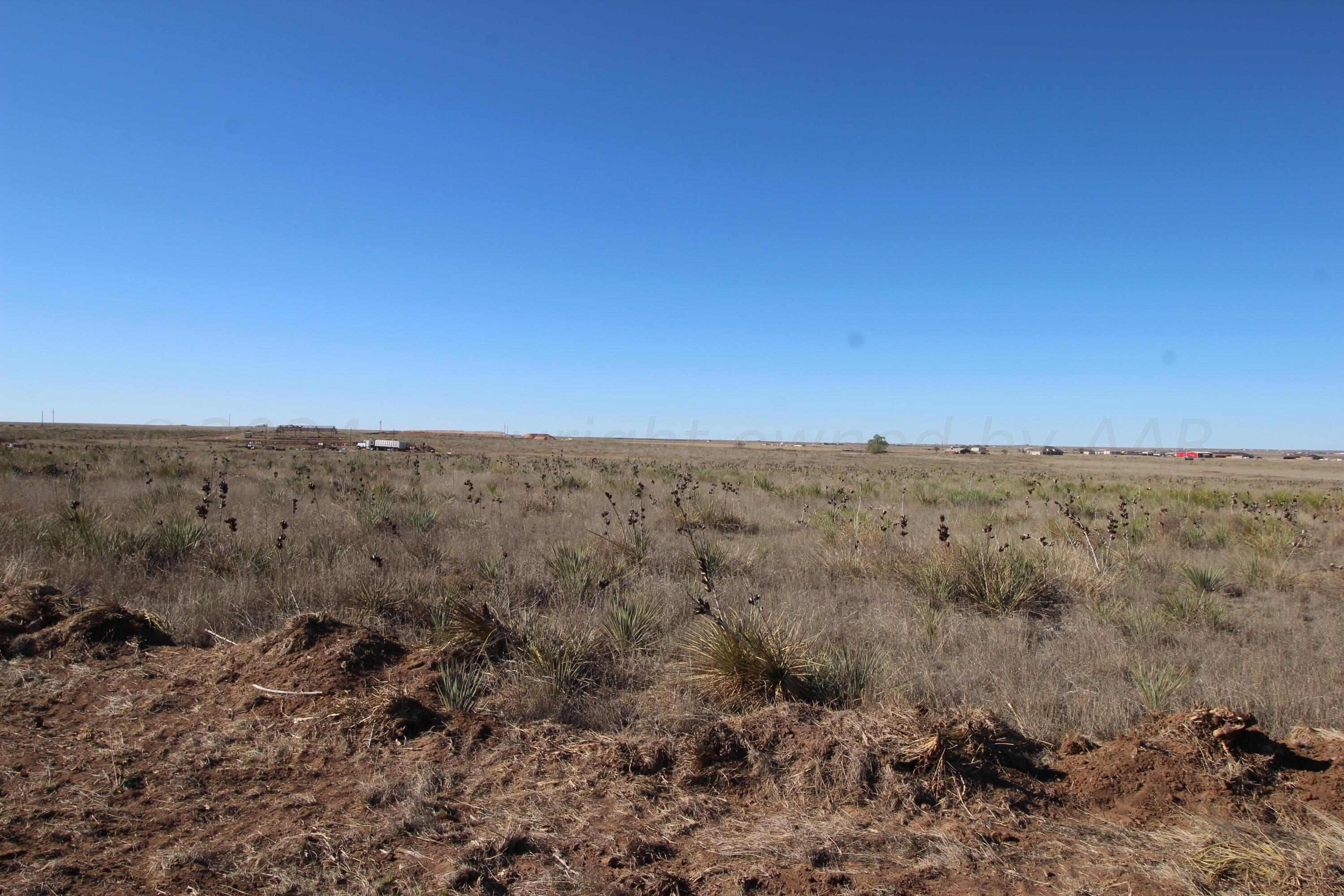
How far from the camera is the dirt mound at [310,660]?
428cm

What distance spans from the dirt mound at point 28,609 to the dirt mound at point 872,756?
5.01 metres

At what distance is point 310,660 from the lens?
452 centimetres

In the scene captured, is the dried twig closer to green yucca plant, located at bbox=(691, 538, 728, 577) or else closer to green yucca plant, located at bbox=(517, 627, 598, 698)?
green yucca plant, located at bbox=(517, 627, 598, 698)

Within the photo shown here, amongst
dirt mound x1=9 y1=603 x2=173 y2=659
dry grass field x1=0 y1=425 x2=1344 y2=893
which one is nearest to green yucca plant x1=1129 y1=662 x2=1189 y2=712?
dry grass field x1=0 y1=425 x2=1344 y2=893

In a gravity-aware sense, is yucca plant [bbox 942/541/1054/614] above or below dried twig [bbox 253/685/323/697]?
above

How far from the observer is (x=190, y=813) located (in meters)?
3.00

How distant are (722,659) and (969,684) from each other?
5.58ft

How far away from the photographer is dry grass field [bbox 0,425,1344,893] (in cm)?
272

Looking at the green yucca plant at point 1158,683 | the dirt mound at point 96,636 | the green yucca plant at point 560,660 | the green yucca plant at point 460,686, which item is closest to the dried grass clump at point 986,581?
the green yucca plant at point 1158,683

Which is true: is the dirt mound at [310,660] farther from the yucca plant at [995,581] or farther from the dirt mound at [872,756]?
the yucca plant at [995,581]

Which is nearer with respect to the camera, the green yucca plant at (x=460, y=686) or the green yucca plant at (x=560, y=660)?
the green yucca plant at (x=460, y=686)

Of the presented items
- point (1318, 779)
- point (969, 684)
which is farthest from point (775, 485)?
point (1318, 779)

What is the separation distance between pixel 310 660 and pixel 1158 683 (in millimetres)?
5383

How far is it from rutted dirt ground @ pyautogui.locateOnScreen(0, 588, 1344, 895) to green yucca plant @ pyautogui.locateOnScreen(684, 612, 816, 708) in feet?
1.43
